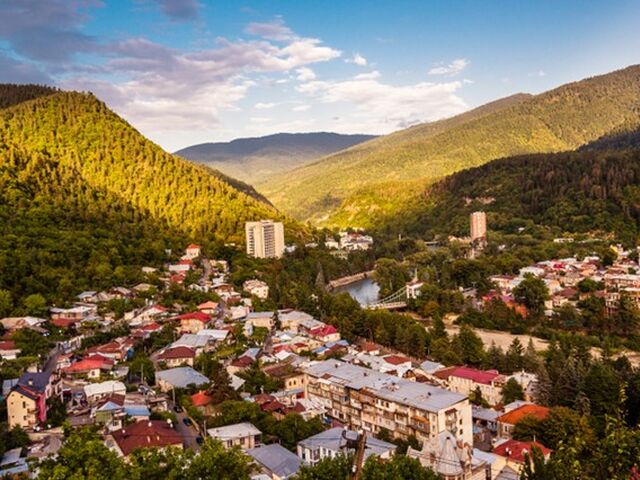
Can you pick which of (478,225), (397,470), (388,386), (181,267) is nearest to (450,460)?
(397,470)

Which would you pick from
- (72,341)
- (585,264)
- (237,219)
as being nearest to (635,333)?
(585,264)

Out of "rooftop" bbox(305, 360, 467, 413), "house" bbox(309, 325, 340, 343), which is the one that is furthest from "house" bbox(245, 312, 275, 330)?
"rooftop" bbox(305, 360, 467, 413)

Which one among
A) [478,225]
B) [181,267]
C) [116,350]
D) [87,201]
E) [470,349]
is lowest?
[470,349]

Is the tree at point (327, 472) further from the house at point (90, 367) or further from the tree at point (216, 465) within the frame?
the house at point (90, 367)

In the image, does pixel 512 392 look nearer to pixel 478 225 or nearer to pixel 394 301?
pixel 394 301

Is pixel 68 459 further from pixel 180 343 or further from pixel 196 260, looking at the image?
pixel 196 260

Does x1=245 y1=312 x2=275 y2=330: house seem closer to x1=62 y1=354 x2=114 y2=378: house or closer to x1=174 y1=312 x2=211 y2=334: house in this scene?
x1=174 y1=312 x2=211 y2=334: house
